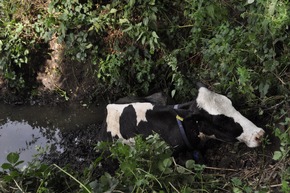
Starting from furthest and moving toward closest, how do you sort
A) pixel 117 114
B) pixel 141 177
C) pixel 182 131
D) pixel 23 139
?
pixel 23 139 → pixel 117 114 → pixel 182 131 → pixel 141 177

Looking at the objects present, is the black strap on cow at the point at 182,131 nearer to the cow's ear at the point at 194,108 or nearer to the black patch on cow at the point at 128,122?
the cow's ear at the point at 194,108

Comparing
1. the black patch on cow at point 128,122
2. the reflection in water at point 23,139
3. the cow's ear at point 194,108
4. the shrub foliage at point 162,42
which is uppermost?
the shrub foliage at point 162,42

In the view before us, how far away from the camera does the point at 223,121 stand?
13.6 feet

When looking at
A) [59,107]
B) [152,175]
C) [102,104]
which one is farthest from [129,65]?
[152,175]

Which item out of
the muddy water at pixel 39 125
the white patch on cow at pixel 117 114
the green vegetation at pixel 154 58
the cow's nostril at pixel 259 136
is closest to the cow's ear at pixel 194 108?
the green vegetation at pixel 154 58

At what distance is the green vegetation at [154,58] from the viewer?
11.2 ft

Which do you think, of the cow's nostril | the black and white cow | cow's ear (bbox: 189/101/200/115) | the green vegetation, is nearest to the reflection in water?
the green vegetation

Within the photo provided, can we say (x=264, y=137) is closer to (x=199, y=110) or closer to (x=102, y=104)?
(x=199, y=110)

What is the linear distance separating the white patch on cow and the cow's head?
2.32 ft

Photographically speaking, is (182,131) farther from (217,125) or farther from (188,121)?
(217,125)

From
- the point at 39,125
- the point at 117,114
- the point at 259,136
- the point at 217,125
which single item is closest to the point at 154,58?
the point at 117,114

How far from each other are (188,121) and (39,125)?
113 inches

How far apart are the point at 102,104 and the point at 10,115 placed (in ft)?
5.29

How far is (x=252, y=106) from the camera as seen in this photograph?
4.29 m
